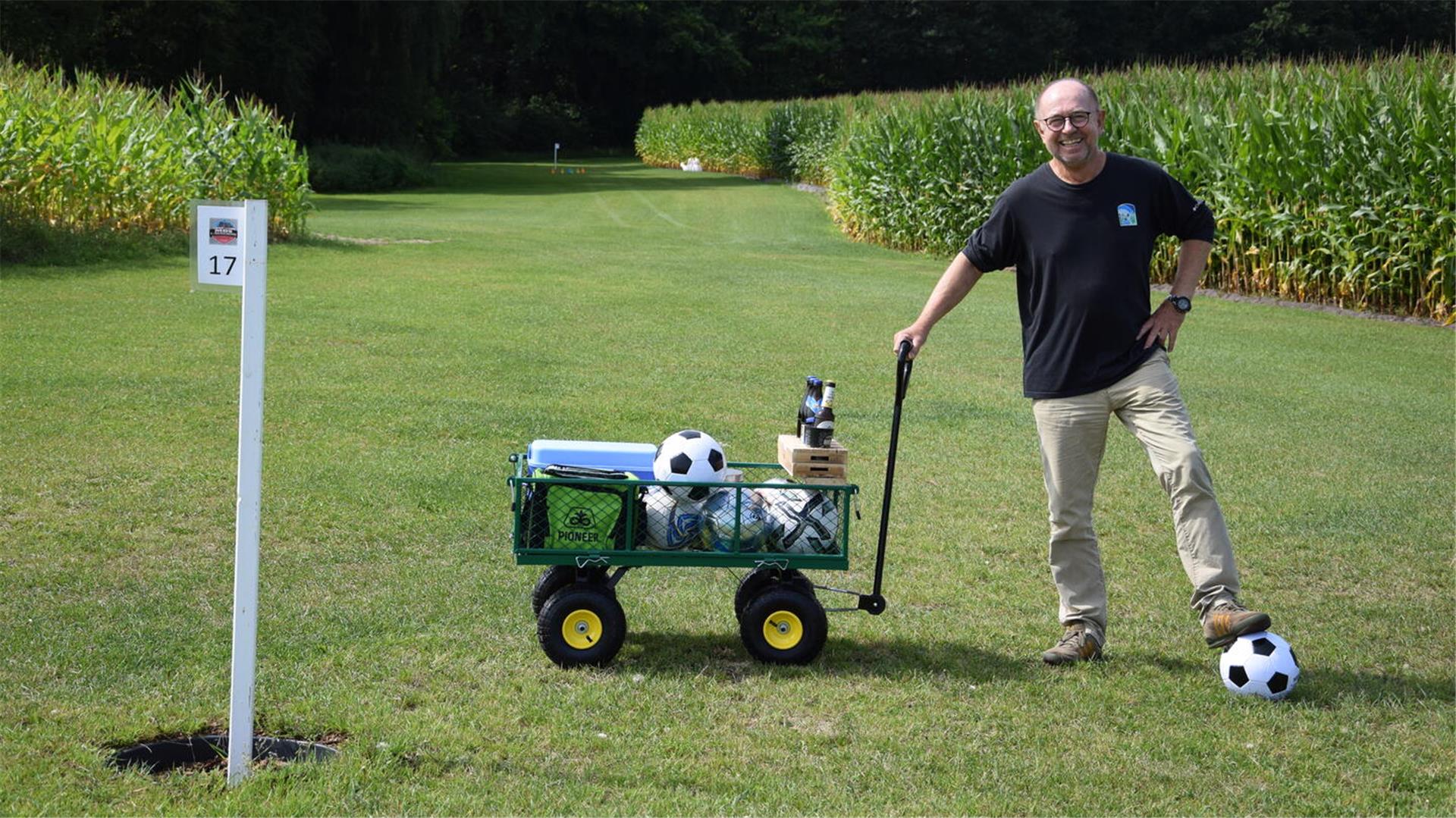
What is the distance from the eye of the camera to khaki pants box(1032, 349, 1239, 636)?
5.64 m

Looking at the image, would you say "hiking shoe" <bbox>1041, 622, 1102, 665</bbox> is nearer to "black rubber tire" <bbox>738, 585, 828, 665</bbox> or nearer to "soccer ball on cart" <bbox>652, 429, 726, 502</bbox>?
"black rubber tire" <bbox>738, 585, 828, 665</bbox>

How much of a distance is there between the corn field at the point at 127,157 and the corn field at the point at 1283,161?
11.5 meters

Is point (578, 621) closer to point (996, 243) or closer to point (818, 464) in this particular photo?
point (818, 464)

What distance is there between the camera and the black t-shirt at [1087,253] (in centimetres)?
572

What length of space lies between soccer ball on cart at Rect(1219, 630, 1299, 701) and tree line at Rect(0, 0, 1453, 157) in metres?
48.1

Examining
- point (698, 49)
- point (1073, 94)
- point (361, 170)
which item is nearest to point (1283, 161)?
point (1073, 94)

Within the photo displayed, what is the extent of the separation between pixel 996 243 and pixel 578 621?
223 cm

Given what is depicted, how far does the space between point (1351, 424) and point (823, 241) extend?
1915cm

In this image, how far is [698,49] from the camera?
81.9m

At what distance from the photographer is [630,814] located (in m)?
4.28

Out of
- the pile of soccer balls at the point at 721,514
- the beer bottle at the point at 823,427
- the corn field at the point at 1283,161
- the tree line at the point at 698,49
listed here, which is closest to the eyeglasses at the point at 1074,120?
the beer bottle at the point at 823,427

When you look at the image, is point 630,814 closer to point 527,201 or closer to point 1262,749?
point 1262,749

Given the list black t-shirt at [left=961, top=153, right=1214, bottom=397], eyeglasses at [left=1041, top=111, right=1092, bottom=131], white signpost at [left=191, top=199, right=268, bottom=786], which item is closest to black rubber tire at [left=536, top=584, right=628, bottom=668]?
white signpost at [left=191, top=199, right=268, bottom=786]

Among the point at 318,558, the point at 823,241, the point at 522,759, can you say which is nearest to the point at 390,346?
the point at 318,558
